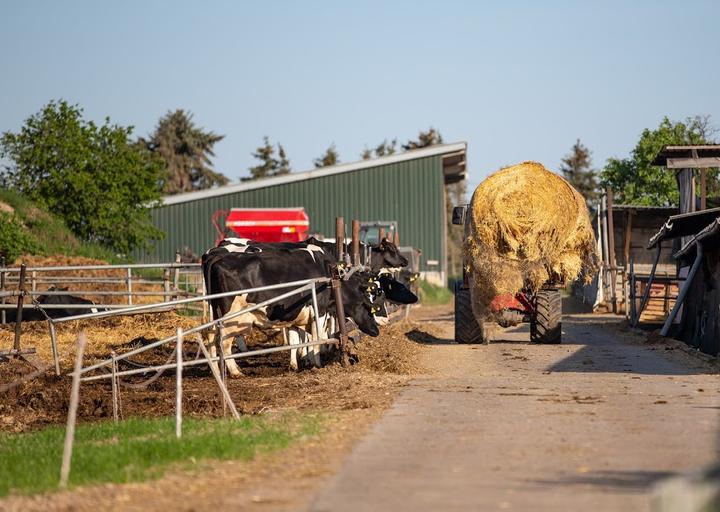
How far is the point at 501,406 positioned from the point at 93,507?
5429mm

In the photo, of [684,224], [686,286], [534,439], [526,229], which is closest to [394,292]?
[526,229]

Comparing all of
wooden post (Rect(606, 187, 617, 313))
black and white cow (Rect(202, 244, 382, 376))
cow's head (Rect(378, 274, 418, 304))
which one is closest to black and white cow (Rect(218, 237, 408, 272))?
cow's head (Rect(378, 274, 418, 304))

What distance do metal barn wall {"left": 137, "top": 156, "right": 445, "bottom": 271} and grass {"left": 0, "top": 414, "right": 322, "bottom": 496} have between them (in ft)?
135

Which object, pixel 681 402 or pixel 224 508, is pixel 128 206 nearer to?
pixel 681 402

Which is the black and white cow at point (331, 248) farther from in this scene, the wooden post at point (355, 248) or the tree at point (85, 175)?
the tree at point (85, 175)

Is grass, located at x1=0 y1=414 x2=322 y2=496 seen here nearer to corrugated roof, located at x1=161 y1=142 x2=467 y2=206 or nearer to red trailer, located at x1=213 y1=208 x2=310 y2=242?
red trailer, located at x1=213 y1=208 x2=310 y2=242

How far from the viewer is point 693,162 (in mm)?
27953

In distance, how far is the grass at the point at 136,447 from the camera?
8734 mm

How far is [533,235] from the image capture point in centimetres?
1930

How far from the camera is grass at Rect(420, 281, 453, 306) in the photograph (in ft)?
155

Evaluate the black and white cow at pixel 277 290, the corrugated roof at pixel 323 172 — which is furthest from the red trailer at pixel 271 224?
the black and white cow at pixel 277 290

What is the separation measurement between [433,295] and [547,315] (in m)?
28.2

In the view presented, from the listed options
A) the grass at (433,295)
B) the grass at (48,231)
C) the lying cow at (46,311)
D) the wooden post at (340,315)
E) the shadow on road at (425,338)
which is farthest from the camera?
the grass at (433,295)

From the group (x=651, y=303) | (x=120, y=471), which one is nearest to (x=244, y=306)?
(x=120, y=471)
